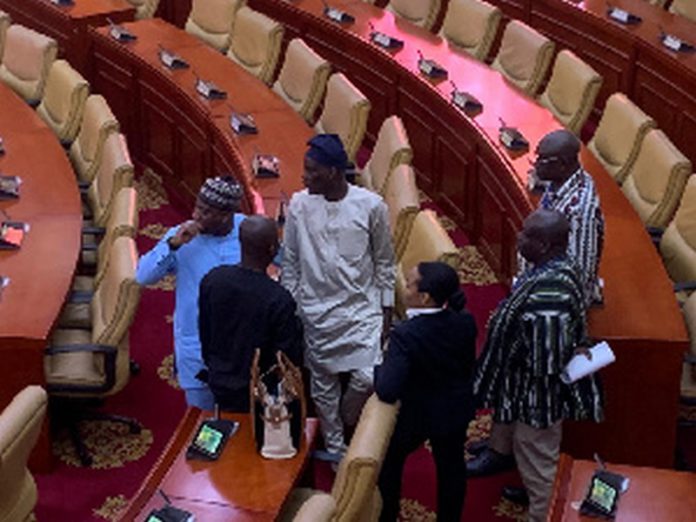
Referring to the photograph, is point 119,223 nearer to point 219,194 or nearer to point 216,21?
point 219,194

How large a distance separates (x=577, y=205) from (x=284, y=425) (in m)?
1.26

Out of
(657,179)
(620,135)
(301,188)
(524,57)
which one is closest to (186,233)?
(301,188)

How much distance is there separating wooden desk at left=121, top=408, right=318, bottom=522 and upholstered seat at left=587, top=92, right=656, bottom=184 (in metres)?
2.60

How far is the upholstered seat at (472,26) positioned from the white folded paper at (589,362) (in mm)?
3706

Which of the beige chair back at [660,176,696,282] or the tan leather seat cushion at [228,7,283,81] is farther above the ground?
the beige chair back at [660,176,696,282]

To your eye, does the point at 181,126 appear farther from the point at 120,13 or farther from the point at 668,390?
the point at 668,390

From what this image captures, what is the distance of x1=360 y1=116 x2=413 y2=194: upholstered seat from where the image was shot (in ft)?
19.4

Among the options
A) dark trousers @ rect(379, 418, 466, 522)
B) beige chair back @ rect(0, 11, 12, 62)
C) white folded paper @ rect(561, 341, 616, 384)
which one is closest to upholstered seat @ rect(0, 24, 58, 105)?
beige chair back @ rect(0, 11, 12, 62)

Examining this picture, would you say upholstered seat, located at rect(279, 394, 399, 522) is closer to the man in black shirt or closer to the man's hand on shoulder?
the man in black shirt

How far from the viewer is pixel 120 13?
8352 millimetres

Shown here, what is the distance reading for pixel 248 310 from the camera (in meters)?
4.22

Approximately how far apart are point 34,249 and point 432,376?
2.09 m

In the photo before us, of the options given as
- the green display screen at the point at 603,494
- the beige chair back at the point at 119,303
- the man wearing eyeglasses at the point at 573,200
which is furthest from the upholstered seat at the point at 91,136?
the green display screen at the point at 603,494

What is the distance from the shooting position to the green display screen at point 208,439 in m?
4.14
